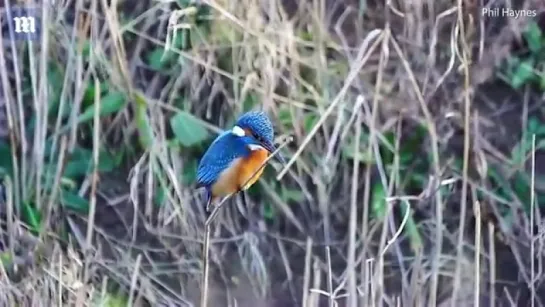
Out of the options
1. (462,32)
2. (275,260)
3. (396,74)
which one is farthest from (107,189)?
(462,32)

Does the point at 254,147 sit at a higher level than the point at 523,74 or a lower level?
lower

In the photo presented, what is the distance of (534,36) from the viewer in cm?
138

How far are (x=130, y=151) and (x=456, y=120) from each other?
53 centimetres

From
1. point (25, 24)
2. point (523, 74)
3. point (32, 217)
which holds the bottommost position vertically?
point (32, 217)

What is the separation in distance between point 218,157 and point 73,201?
9.8 inches

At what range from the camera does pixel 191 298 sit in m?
1.47

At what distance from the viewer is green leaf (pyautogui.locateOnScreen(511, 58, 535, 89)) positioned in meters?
1.39

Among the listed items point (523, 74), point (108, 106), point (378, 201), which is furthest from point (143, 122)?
point (523, 74)

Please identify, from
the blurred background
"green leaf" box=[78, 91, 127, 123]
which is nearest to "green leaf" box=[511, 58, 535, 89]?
the blurred background

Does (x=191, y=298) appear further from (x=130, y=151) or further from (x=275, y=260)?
(x=130, y=151)

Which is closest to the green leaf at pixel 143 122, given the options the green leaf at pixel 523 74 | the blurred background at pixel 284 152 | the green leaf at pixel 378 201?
the blurred background at pixel 284 152

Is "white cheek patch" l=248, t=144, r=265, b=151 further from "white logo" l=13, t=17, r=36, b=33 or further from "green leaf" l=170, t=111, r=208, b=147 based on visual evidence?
"white logo" l=13, t=17, r=36, b=33

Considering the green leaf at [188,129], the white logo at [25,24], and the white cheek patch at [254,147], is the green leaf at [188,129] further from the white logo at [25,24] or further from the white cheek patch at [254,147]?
the white logo at [25,24]

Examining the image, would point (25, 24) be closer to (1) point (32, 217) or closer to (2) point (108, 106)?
(2) point (108, 106)
